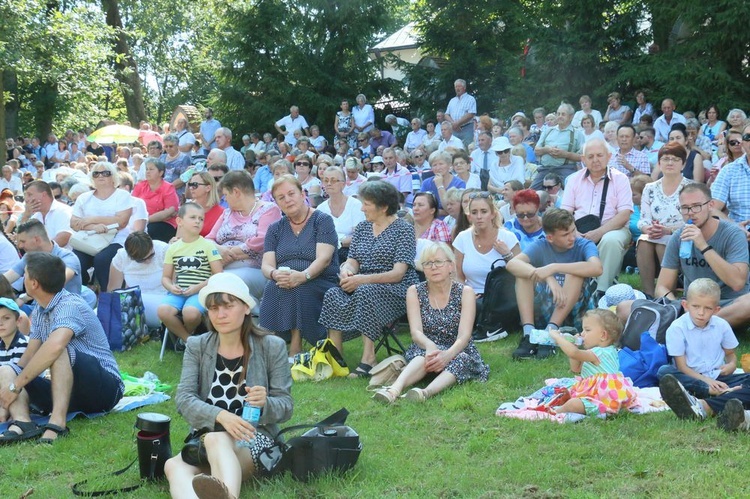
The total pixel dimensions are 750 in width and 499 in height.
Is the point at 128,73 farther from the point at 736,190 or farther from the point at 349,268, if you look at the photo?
the point at 736,190

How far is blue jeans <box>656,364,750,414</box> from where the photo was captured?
4938 mm

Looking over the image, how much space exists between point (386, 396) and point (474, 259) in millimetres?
2264

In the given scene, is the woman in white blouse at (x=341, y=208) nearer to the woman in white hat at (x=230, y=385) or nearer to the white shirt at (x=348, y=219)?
the white shirt at (x=348, y=219)

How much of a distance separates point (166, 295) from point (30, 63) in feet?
52.1

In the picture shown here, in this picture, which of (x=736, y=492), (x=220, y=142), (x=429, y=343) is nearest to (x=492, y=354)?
(x=429, y=343)

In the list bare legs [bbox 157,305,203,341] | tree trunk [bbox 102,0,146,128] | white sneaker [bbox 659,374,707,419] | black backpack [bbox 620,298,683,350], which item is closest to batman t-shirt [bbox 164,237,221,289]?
bare legs [bbox 157,305,203,341]

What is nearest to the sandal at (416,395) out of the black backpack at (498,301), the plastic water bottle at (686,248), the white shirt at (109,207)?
the black backpack at (498,301)

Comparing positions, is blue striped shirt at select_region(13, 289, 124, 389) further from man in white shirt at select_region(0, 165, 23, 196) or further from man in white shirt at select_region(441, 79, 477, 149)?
man in white shirt at select_region(0, 165, 23, 196)

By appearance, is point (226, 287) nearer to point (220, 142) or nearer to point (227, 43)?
point (220, 142)

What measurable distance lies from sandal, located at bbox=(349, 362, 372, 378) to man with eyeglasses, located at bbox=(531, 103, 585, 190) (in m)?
5.10

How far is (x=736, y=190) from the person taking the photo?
7434 millimetres

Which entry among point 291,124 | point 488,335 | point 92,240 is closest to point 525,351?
point 488,335

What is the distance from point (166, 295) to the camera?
26.9 ft

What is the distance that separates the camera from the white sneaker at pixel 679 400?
4797 mm
